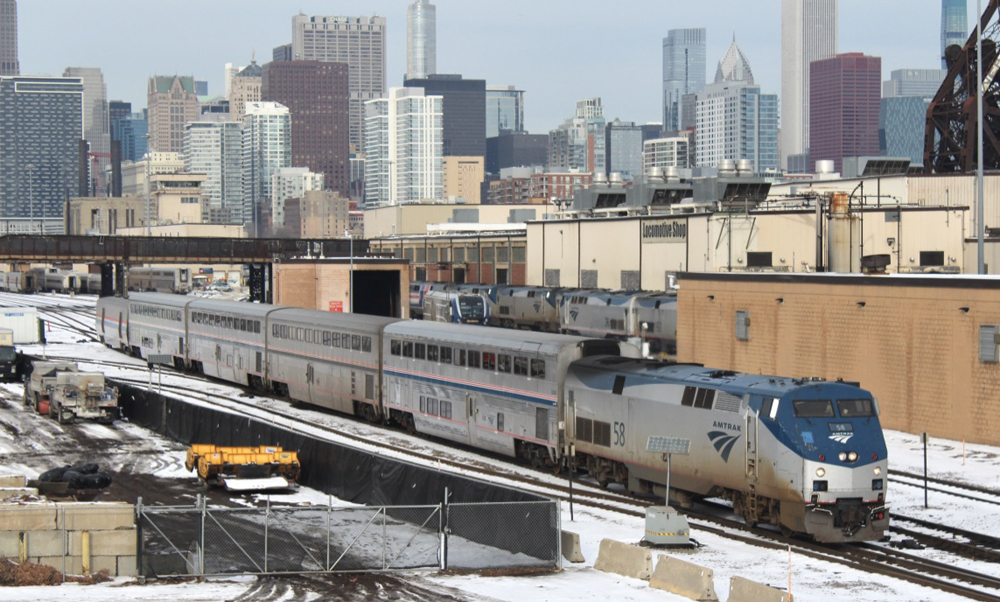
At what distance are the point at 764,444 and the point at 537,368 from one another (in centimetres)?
1025

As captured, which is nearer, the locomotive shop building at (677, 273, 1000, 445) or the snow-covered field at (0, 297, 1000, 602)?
the snow-covered field at (0, 297, 1000, 602)

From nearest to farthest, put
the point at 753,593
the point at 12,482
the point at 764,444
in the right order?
the point at 753,593
the point at 764,444
the point at 12,482

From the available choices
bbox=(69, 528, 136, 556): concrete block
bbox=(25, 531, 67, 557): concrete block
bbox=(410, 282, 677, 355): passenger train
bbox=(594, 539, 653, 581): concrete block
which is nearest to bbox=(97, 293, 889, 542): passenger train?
bbox=(594, 539, 653, 581): concrete block

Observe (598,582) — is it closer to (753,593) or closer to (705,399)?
(753,593)

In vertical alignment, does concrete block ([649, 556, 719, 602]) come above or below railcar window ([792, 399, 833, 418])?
below

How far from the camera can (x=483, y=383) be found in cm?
4025

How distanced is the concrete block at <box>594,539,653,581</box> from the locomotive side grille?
16.9 feet

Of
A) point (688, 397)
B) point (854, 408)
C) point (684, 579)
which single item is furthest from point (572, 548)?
point (854, 408)

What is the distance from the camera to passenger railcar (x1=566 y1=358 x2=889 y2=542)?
27406 millimetres

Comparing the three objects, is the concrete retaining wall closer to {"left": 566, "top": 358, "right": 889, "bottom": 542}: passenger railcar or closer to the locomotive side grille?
{"left": 566, "top": 358, "right": 889, "bottom": 542}: passenger railcar

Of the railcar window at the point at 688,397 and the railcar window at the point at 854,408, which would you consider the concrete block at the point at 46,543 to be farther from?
the railcar window at the point at 854,408

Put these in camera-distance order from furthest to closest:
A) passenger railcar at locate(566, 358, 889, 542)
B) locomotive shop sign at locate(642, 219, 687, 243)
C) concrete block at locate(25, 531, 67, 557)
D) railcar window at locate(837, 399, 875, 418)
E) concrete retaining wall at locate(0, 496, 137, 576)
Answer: locomotive shop sign at locate(642, 219, 687, 243) → railcar window at locate(837, 399, 875, 418) → passenger railcar at locate(566, 358, 889, 542) → concrete block at locate(25, 531, 67, 557) → concrete retaining wall at locate(0, 496, 137, 576)

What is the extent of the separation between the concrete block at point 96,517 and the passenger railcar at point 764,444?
44.0 ft

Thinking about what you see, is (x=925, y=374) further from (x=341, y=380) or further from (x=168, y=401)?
(x=168, y=401)
